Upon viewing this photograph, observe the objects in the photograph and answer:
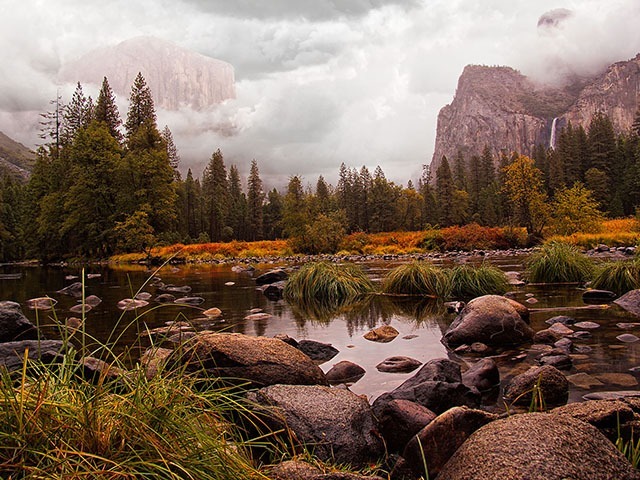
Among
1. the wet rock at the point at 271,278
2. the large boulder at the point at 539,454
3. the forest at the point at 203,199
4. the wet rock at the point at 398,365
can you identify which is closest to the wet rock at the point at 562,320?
the wet rock at the point at 398,365

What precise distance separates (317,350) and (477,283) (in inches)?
258

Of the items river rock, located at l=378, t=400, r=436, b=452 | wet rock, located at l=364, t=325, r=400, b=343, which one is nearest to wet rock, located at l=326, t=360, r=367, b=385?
river rock, located at l=378, t=400, r=436, b=452

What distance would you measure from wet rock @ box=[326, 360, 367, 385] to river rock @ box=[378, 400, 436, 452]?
62.3 inches

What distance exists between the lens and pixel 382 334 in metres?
7.67

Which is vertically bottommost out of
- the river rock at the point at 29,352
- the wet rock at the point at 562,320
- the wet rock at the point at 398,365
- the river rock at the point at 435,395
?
the wet rock at the point at 398,365

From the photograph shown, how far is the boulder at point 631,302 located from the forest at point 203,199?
31287 mm

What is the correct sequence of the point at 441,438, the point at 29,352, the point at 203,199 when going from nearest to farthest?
the point at 441,438 < the point at 29,352 < the point at 203,199

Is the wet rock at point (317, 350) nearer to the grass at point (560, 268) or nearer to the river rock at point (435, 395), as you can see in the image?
the river rock at point (435, 395)

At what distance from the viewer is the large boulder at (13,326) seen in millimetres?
6680

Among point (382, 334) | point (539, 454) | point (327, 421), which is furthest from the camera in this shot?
point (382, 334)

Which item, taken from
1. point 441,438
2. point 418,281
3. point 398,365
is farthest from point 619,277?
point 441,438

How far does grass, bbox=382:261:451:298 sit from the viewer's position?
12.3m

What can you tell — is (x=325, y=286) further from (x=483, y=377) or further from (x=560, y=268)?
(x=483, y=377)

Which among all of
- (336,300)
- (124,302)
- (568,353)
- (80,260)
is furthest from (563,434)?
(80,260)
